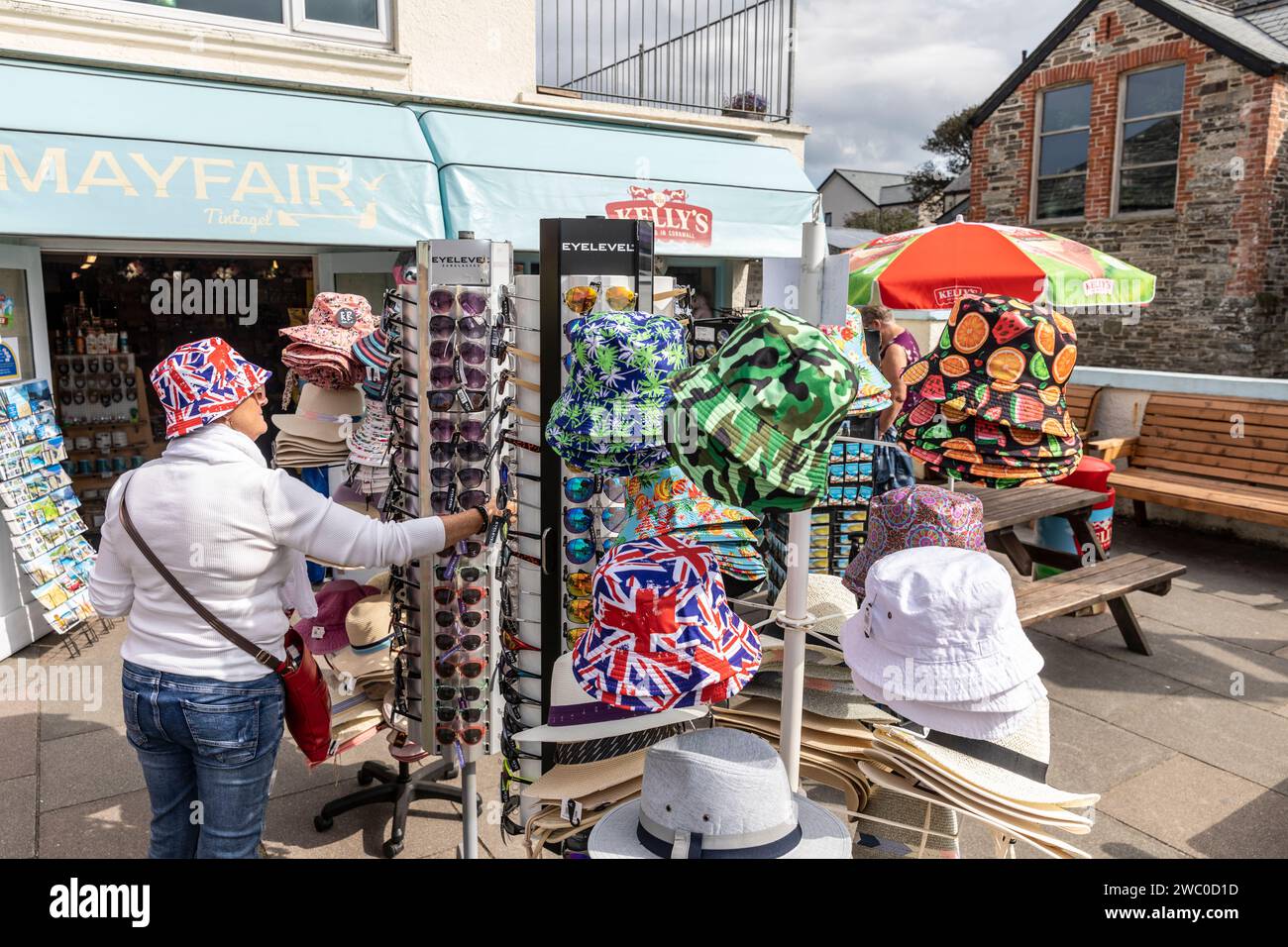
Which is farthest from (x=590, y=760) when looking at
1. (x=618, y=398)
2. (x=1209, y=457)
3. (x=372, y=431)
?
(x=1209, y=457)

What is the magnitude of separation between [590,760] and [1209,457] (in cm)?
799

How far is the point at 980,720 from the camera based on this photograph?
2072mm

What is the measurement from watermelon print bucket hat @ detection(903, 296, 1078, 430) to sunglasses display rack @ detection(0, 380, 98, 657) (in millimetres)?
5376

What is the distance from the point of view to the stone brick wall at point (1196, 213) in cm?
1379

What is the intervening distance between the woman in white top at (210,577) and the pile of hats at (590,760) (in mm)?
831

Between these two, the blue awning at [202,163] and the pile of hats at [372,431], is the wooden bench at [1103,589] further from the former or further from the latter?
the blue awning at [202,163]

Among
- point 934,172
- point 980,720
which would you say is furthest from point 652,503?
point 934,172

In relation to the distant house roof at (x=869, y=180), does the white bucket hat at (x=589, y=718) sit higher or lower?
lower

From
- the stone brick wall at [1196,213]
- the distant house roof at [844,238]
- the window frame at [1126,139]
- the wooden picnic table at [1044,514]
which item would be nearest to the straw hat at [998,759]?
the wooden picnic table at [1044,514]

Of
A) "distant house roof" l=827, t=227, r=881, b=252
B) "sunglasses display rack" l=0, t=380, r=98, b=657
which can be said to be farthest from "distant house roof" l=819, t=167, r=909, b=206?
"sunglasses display rack" l=0, t=380, r=98, b=657

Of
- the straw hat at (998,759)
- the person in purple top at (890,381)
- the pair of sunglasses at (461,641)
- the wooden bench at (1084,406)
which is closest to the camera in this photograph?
the straw hat at (998,759)

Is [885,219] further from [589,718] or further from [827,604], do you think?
[589,718]

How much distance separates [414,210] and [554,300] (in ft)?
14.1
